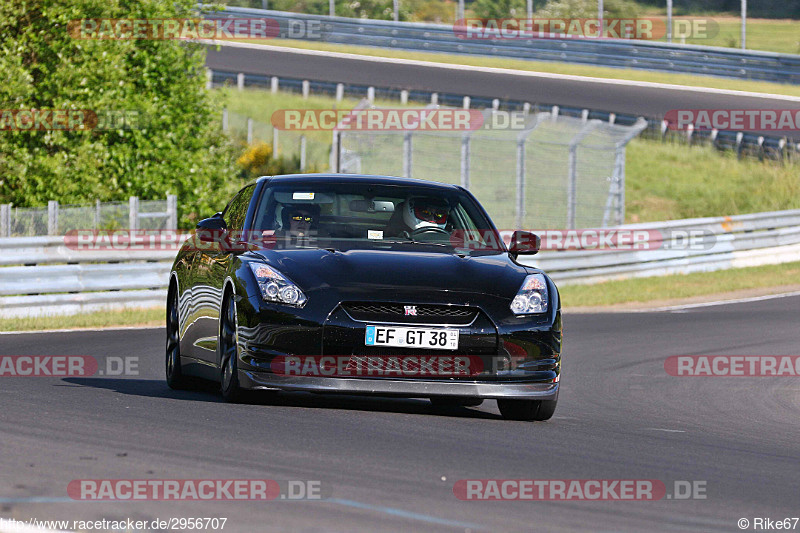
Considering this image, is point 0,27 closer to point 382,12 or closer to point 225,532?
point 225,532

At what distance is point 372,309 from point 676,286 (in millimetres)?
17755

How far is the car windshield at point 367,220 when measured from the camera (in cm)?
917

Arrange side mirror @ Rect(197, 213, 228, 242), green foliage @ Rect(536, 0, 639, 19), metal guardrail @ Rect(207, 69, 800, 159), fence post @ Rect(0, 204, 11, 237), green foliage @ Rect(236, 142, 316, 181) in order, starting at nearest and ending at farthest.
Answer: side mirror @ Rect(197, 213, 228, 242), fence post @ Rect(0, 204, 11, 237), green foliage @ Rect(236, 142, 316, 181), metal guardrail @ Rect(207, 69, 800, 159), green foliage @ Rect(536, 0, 639, 19)

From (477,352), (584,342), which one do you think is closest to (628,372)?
(584,342)

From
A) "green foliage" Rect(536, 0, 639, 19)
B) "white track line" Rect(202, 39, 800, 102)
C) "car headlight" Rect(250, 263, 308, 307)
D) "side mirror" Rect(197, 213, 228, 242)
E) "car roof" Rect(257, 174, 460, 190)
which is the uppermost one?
"green foliage" Rect(536, 0, 639, 19)

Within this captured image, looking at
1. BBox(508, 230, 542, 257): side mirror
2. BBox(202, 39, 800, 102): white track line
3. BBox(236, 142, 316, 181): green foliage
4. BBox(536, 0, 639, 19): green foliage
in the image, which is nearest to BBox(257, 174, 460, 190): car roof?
BBox(508, 230, 542, 257): side mirror

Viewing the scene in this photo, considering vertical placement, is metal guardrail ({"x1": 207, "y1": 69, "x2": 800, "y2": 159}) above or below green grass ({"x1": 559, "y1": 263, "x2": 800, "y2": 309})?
above

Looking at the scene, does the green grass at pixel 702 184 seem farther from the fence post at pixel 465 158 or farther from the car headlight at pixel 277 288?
the car headlight at pixel 277 288

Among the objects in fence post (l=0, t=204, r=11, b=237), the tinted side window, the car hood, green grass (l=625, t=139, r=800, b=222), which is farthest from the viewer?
green grass (l=625, t=139, r=800, b=222)

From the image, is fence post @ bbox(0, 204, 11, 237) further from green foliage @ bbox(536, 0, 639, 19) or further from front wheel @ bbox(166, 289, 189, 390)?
green foliage @ bbox(536, 0, 639, 19)

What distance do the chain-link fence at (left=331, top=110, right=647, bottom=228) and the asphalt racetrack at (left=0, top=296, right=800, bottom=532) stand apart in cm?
1381

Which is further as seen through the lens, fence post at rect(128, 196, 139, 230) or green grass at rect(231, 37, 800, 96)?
green grass at rect(231, 37, 800, 96)

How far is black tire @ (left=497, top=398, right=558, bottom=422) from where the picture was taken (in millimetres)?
8812

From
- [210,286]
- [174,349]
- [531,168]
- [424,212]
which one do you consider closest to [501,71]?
[531,168]
